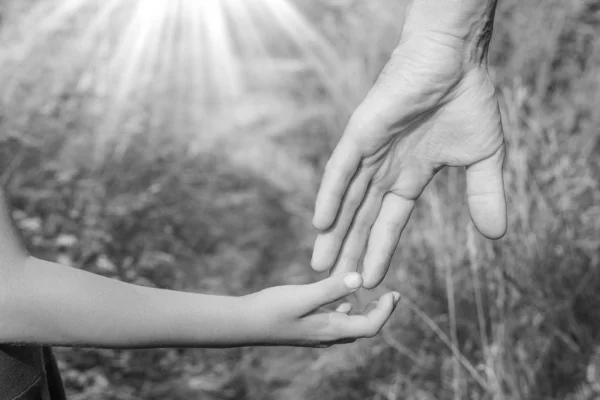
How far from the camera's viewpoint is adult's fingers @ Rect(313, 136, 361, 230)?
1286mm

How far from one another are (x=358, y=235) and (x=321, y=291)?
0.26 metres

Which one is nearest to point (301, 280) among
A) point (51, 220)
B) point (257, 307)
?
point (51, 220)

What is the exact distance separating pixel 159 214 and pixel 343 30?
208 cm

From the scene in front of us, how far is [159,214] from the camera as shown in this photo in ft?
9.20

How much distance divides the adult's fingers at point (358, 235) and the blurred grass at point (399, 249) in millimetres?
412

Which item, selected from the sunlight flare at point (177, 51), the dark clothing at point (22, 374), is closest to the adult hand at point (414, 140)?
the dark clothing at point (22, 374)

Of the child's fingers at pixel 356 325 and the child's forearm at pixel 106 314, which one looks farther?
the child's fingers at pixel 356 325

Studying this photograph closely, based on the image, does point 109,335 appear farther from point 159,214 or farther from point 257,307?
point 159,214

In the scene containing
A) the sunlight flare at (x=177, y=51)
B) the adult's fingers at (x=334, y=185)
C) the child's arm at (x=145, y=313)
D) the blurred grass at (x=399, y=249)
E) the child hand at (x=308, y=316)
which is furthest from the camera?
the sunlight flare at (x=177, y=51)

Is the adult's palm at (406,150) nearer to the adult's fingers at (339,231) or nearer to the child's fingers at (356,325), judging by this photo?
the adult's fingers at (339,231)

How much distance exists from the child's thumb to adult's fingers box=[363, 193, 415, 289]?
0.43ft

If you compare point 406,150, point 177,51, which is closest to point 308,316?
point 406,150

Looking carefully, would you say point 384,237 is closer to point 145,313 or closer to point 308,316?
point 308,316

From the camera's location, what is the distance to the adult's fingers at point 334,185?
1286 mm
